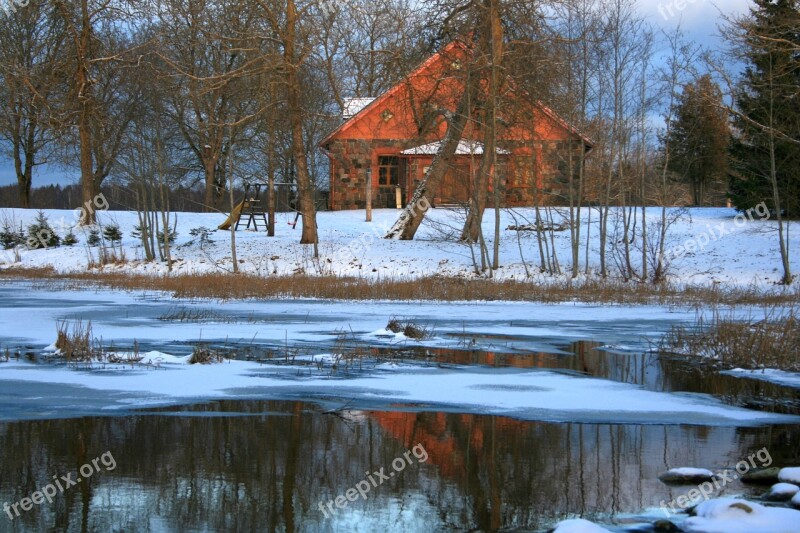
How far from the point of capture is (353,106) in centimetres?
4903

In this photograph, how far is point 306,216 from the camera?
106 feet

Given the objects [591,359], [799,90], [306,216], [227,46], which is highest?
[227,46]

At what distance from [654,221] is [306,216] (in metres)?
13.5

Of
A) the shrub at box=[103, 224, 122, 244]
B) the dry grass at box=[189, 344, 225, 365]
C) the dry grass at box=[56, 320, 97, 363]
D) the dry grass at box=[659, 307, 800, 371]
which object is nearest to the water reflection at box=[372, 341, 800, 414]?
the dry grass at box=[659, 307, 800, 371]

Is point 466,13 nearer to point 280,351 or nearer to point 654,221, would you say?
point 654,221

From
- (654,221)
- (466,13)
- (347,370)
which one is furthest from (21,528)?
(654,221)

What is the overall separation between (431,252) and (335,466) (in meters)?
24.6

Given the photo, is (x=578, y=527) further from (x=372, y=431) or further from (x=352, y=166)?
(x=352, y=166)

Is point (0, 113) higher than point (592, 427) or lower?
higher

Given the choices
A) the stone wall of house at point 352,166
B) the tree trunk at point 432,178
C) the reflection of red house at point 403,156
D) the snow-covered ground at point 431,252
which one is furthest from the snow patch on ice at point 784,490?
the stone wall of house at point 352,166

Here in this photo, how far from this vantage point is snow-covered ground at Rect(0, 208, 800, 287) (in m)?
28.6

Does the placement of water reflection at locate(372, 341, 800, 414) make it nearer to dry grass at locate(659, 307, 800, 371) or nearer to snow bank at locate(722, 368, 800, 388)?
snow bank at locate(722, 368, 800, 388)

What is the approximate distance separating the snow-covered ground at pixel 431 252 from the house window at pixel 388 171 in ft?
23.7

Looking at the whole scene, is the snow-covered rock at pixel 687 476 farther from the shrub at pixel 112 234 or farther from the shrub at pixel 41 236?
the shrub at pixel 41 236
